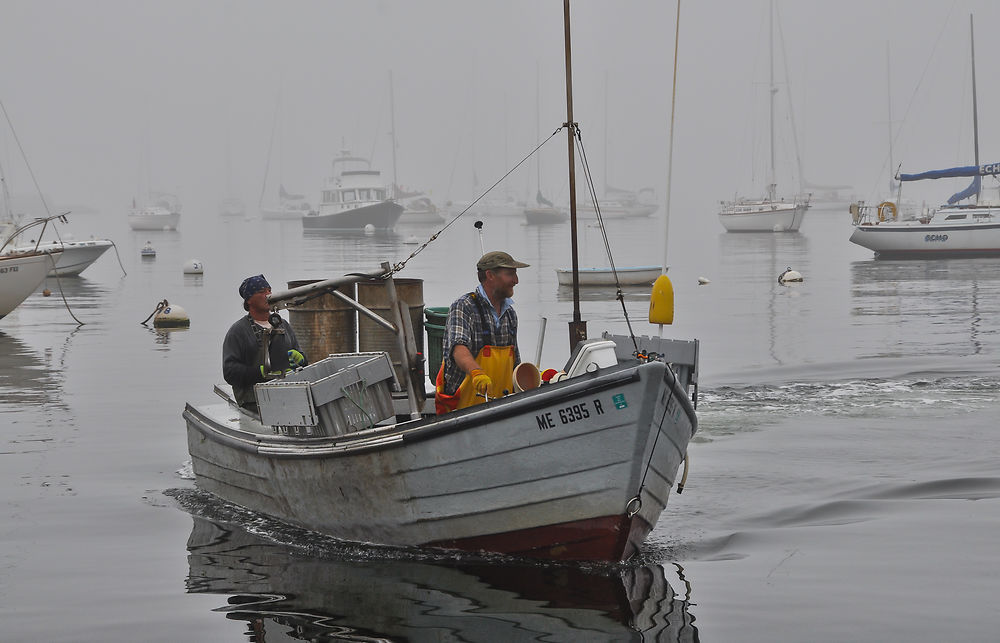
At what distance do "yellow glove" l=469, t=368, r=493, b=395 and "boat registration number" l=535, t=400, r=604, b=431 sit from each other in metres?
0.66

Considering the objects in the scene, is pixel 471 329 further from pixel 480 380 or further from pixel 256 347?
pixel 256 347

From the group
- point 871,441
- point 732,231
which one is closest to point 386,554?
point 871,441

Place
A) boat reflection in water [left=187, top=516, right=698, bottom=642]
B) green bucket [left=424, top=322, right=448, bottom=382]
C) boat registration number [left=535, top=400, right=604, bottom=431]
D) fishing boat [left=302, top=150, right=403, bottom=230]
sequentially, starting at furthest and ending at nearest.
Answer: fishing boat [left=302, top=150, right=403, bottom=230]
green bucket [left=424, top=322, right=448, bottom=382]
boat registration number [left=535, top=400, right=604, bottom=431]
boat reflection in water [left=187, top=516, right=698, bottom=642]

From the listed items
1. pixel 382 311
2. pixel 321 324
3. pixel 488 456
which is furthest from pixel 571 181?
pixel 488 456

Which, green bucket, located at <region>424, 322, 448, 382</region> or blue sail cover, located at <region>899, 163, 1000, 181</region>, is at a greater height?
blue sail cover, located at <region>899, 163, 1000, 181</region>

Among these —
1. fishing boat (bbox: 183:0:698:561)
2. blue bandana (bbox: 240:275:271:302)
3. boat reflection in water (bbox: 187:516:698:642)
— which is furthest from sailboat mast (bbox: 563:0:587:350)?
boat reflection in water (bbox: 187:516:698:642)

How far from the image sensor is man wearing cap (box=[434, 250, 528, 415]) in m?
8.52

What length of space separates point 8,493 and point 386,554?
4.67 meters

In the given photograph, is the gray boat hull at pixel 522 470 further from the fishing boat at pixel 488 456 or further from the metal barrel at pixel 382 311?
the metal barrel at pixel 382 311

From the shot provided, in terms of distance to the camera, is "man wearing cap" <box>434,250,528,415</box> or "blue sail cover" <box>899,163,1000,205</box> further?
"blue sail cover" <box>899,163,1000,205</box>

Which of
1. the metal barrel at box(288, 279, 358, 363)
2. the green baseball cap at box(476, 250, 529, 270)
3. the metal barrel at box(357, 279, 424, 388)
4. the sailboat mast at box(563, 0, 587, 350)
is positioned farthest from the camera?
the sailboat mast at box(563, 0, 587, 350)

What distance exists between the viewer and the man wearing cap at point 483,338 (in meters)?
8.52

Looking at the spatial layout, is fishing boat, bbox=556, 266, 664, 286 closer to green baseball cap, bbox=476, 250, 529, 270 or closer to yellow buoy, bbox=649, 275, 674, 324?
yellow buoy, bbox=649, 275, 674, 324

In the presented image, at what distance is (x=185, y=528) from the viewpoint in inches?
395
